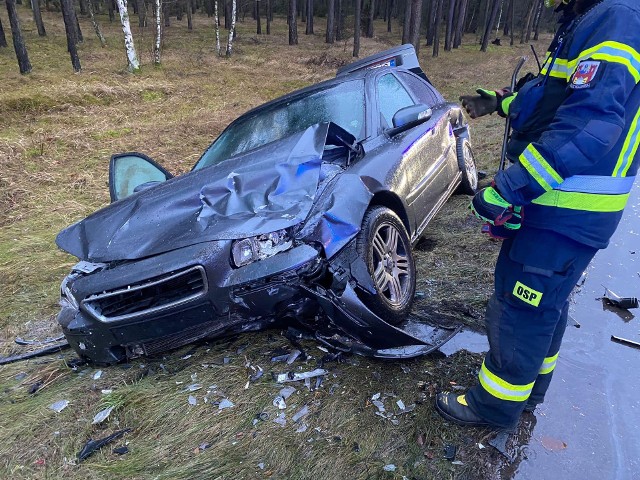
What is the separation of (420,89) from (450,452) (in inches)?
142

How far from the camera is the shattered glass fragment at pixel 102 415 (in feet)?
8.04

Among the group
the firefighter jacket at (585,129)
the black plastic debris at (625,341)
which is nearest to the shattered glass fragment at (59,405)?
the firefighter jacket at (585,129)

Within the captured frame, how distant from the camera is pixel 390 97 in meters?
3.92

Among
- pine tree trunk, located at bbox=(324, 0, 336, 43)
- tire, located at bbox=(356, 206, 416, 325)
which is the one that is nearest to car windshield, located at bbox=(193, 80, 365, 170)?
tire, located at bbox=(356, 206, 416, 325)

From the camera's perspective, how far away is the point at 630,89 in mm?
1671

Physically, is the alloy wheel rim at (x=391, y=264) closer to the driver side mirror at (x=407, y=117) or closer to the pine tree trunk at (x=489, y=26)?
the driver side mirror at (x=407, y=117)

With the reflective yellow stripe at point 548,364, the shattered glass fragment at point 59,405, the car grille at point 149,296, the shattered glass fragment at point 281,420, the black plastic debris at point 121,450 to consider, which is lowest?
the shattered glass fragment at point 59,405

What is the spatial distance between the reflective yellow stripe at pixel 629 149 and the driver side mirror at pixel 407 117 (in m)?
1.63

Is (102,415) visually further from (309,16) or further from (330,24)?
(309,16)

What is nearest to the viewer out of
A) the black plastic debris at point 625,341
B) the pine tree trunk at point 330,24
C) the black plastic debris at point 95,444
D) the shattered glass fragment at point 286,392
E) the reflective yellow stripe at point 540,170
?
the reflective yellow stripe at point 540,170

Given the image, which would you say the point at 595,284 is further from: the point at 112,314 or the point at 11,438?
the point at 11,438

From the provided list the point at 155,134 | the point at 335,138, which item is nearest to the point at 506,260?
the point at 335,138

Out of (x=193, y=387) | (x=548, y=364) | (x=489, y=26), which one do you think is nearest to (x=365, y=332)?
(x=548, y=364)

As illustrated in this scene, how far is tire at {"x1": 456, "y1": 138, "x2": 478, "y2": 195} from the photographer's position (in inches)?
194
